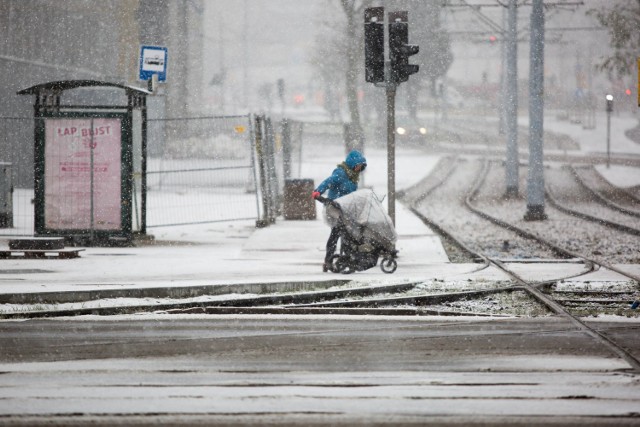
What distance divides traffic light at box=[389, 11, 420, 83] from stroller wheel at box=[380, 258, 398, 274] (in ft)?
10.1

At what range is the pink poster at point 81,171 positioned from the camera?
16.2 m

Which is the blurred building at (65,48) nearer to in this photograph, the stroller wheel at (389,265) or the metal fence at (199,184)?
the metal fence at (199,184)

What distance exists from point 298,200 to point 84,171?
669 cm

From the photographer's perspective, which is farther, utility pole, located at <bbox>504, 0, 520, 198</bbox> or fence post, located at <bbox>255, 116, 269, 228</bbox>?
utility pole, located at <bbox>504, 0, 520, 198</bbox>

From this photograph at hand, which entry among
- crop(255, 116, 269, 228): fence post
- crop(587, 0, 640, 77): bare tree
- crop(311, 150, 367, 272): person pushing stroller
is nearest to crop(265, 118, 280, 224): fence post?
crop(255, 116, 269, 228): fence post

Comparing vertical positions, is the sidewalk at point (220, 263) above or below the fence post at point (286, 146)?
below

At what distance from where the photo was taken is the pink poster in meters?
16.2

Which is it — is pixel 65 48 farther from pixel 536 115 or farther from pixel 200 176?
pixel 536 115

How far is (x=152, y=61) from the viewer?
19.4 m

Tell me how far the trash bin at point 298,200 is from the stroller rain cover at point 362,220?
9341 millimetres

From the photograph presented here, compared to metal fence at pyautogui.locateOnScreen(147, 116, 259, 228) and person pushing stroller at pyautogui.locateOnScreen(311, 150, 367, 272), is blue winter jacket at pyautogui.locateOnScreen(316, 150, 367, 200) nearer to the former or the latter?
person pushing stroller at pyautogui.locateOnScreen(311, 150, 367, 272)

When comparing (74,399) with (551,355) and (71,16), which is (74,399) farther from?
(71,16)

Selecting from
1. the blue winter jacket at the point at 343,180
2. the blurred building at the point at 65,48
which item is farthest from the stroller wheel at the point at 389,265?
the blurred building at the point at 65,48

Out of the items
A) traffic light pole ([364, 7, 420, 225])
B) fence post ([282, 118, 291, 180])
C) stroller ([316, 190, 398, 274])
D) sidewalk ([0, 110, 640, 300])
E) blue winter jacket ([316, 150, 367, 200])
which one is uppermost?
traffic light pole ([364, 7, 420, 225])
